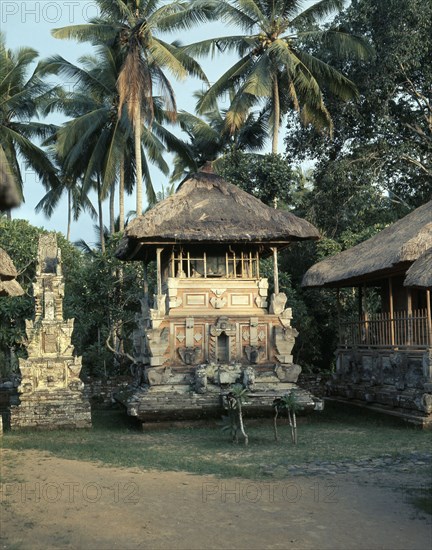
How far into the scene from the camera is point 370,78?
26.0m

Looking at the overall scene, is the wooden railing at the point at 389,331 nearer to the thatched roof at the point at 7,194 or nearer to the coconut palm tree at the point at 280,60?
the coconut palm tree at the point at 280,60

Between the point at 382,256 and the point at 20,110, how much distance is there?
2451 centimetres

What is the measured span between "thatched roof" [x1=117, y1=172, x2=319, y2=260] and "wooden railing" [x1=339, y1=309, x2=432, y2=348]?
286 centimetres

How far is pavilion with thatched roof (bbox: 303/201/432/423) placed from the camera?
15078 millimetres

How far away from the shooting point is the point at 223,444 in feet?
43.0

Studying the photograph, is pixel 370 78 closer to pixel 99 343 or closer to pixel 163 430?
pixel 99 343

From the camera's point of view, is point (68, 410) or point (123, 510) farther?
point (68, 410)

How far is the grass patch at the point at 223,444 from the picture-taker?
36.8 feet

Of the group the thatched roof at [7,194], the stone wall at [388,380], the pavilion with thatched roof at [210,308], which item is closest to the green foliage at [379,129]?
the stone wall at [388,380]

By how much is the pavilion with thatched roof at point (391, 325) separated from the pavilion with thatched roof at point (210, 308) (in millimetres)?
2022

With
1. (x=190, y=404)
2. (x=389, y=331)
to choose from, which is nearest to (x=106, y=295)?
(x=190, y=404)

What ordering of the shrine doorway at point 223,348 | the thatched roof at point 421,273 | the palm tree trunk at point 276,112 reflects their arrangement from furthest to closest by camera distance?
the palm tree trunk at point 276,112 < the shrine doorway at point 223,348 < the thatched roof at point 421,273

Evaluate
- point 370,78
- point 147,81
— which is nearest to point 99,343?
point 147,81

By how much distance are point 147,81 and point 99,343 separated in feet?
31.0
